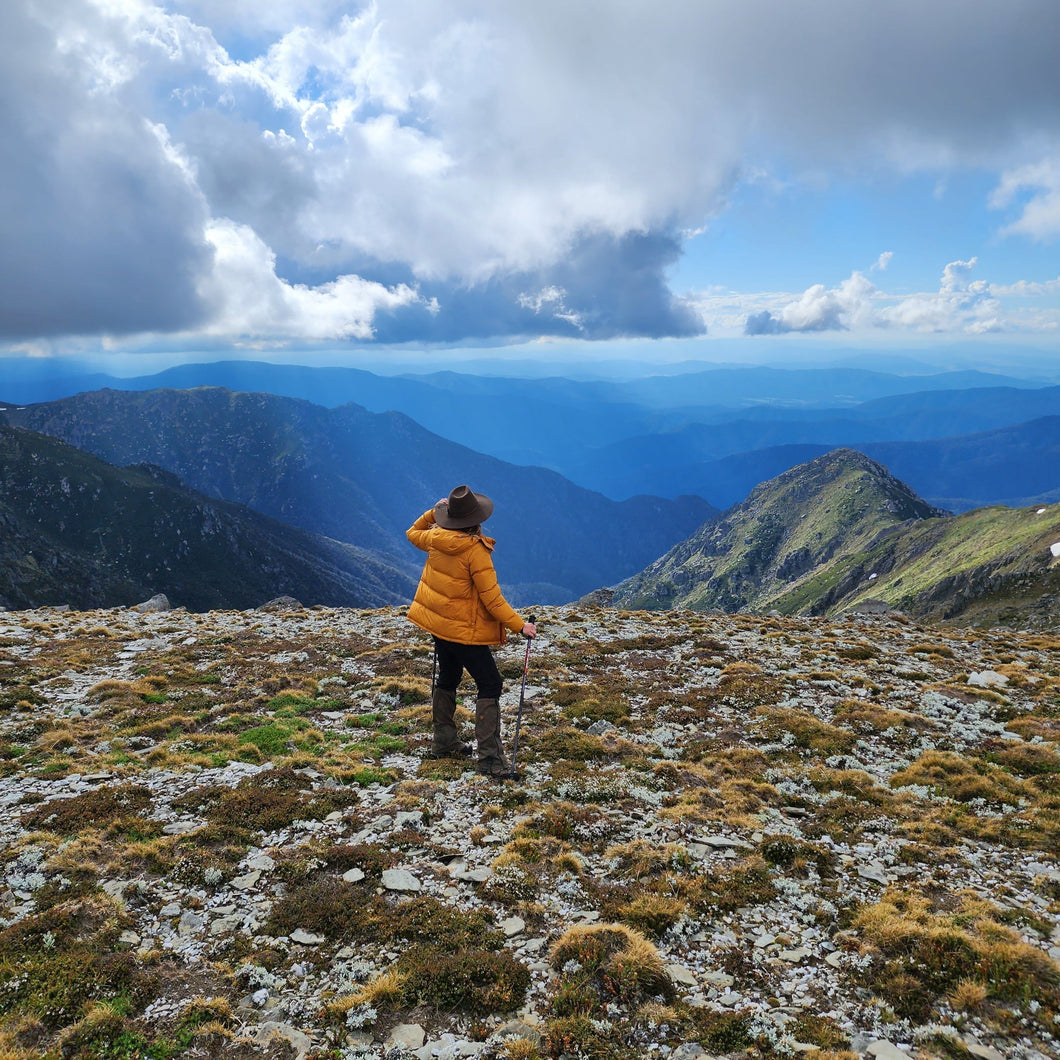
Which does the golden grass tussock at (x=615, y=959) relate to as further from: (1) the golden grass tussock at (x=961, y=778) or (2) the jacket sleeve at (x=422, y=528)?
(1) the golden grass tussock at (x=961, y=778)

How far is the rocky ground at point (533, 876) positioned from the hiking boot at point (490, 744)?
0.42 m

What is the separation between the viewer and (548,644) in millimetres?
26359

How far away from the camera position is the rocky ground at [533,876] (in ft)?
21.5

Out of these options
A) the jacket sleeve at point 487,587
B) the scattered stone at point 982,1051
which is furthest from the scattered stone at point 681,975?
the jacket sleeve at point 487,587

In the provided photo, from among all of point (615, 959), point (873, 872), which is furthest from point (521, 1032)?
point (873, 872)

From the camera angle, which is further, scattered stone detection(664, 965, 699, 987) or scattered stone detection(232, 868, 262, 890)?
scattered stone detection(232, 868, 262, 890)

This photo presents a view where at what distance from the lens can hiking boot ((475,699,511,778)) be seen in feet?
42.3

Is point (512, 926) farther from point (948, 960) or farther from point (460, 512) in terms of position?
point (460, 512)

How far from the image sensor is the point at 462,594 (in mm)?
12242

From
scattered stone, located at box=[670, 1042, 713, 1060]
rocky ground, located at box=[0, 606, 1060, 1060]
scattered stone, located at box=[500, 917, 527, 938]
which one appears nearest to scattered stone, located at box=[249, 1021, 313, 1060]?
rocky ground, located at box=[0, 606, 1060, 1060]

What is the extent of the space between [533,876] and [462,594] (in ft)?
17.4

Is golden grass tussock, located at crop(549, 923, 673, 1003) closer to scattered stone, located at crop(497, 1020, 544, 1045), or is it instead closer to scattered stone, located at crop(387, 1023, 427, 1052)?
scattered stone, located at crop(497, 1020, 544, 1045)

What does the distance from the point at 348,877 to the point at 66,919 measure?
3.60m

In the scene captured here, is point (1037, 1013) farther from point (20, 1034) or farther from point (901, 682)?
point (901, 682)
